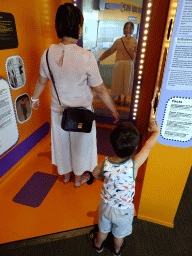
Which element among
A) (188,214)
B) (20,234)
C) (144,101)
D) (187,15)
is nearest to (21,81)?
(144,101)

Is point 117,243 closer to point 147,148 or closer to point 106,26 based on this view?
point 147,148

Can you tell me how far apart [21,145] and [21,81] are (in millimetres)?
680

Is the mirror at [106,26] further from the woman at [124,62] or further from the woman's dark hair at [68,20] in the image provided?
the woman's dark hair at [68,20]

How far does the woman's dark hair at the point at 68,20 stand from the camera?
1229mm

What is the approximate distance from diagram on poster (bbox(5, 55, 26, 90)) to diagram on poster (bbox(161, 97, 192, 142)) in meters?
1.40

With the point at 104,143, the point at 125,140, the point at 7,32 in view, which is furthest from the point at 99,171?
the point at 104,143

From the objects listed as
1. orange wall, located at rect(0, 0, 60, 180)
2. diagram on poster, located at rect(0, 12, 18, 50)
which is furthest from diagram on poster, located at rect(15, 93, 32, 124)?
diagram on poster, located at rect(0, 12, 18, 50)

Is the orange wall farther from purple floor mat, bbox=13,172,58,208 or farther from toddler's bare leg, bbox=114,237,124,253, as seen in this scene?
toddler's bare leg, bbox=114,237,124,253

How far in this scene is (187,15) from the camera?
0.95 m

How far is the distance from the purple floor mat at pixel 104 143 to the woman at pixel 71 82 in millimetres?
719

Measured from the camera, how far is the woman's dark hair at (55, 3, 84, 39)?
1229 millimetres

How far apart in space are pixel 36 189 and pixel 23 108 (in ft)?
2.79

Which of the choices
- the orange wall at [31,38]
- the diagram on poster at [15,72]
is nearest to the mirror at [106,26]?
the orange wall at [31,38]

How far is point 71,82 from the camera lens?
1.37 m
